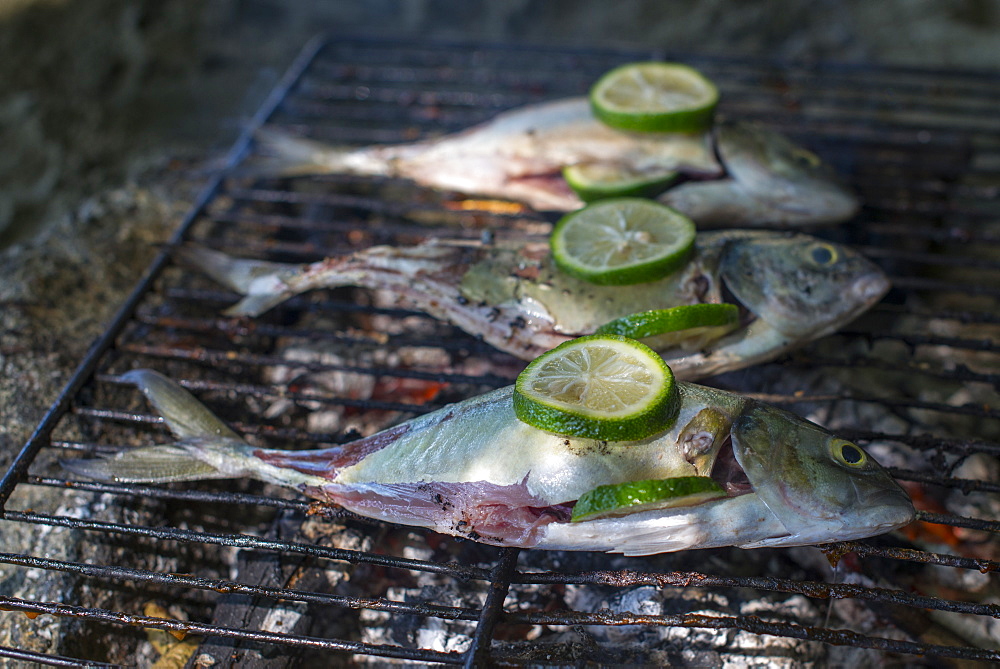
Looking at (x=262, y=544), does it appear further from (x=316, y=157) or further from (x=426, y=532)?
(x=316, y=157)

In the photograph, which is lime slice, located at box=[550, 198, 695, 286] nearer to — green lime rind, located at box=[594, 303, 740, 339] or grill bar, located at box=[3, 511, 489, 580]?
green lime rind, located at box=[594, 303, 740, 339]

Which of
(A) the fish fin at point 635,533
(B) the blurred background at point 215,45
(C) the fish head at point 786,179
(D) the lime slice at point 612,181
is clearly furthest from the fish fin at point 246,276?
(C) the fish head at point 786,179

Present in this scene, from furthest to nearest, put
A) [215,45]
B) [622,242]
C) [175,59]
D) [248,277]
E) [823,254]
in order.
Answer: [215,45]
[175,59]
[248,277]
[823,254]
[622,242]

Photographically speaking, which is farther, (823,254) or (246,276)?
(246,276)

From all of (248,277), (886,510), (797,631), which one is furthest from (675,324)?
(248,277)

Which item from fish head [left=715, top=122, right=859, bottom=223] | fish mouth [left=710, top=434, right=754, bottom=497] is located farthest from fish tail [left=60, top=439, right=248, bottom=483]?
fish head [left=715, top=122, right=859, bottom=223]

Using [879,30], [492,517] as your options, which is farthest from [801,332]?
[879,30]
